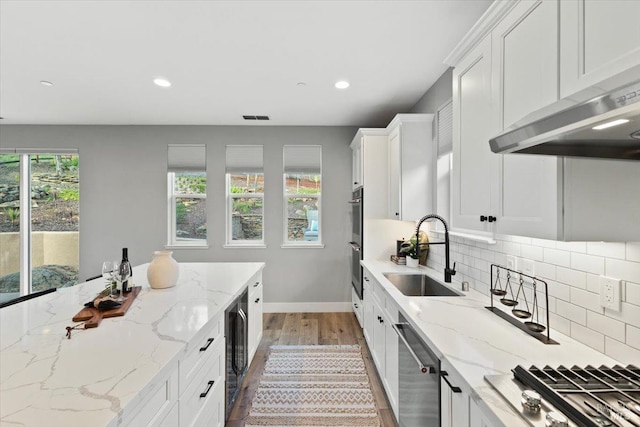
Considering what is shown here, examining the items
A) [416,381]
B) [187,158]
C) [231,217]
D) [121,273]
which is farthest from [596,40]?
[187,158]

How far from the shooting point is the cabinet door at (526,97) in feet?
3.22

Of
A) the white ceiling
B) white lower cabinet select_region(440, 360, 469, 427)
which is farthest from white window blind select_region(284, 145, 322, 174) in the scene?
white lower cabinet select_region(440, 360, 469, 427)

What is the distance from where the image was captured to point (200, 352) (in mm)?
1365

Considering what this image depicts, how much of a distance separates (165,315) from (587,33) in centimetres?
193

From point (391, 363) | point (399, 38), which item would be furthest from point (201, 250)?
point (399, 38)

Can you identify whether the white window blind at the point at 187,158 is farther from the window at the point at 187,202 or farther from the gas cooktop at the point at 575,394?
the gas cooktop at the point at 575,394

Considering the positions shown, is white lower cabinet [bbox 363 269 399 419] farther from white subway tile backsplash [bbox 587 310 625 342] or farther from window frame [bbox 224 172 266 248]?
window frame [bbox 224 172 266 248]

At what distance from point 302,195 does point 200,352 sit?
3.02 metres

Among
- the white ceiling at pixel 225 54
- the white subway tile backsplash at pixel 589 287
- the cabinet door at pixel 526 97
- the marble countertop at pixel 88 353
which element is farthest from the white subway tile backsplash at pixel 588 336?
the white ceiling at pixel 225 54

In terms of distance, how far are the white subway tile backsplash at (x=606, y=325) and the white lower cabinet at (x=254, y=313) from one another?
205 centimetres

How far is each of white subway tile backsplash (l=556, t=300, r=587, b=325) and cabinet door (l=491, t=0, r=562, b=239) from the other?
45 cm

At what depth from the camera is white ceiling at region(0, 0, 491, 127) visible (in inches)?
72.7

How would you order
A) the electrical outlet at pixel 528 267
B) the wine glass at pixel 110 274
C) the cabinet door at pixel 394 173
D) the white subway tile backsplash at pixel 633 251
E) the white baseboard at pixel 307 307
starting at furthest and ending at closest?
1. the white baseboard at pixel 307 307
2. the cabinet door at pixel 394 173
3. the wine glass at pixel 110 274
4. the electrical outlet at pixel 528 267
5. the white subway tile backsplash at pixel 633 251

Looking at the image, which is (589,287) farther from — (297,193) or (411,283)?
(297,193)
